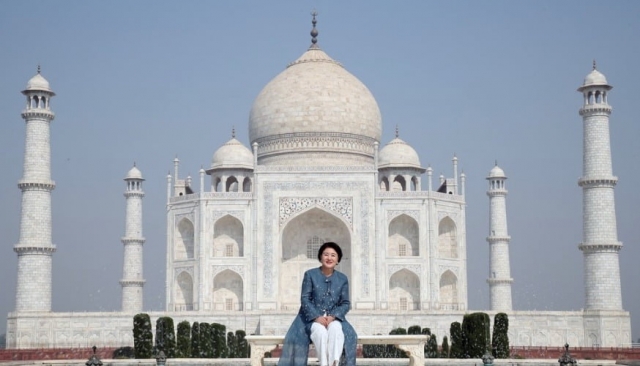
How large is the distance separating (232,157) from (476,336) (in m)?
14.4

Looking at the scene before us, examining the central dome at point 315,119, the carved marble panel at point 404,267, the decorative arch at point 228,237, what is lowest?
the carved marble panel at point 404,267

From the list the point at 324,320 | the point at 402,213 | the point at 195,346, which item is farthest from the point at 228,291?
the point at 324,320

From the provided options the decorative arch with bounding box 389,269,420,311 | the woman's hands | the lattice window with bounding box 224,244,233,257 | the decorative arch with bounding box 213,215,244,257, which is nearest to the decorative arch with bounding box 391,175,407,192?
the decorative arch with bounding box 389,269,420,311

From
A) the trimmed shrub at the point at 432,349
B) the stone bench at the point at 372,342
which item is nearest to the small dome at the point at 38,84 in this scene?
the trimmed shrub at the point at 432,349

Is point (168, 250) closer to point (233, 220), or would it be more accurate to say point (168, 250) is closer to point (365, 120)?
point (233, 220)

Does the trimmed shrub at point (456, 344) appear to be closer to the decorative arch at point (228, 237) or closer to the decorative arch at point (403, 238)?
the decorative arch at point (403, 238)

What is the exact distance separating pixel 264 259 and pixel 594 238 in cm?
867

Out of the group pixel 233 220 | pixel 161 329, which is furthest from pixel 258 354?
pixel 233 220

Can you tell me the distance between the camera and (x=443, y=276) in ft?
91.3

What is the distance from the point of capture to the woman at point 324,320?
17.9ft

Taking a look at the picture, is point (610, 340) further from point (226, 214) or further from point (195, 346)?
A: point (195, 346)

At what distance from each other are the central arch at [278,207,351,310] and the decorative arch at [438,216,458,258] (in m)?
2.73

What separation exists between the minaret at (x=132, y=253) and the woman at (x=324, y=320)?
25.4m

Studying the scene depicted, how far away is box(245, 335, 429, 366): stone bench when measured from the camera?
6695mm
